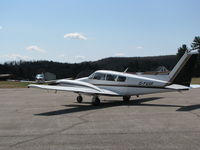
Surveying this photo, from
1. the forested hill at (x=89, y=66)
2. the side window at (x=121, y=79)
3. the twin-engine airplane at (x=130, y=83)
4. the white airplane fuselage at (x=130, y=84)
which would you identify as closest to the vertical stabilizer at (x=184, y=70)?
the twin-engine airplane at (x=130, y=83)

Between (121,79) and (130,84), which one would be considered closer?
(130,84)

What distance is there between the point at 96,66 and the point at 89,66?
2.64 metres

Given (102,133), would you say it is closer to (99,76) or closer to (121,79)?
(121,79)

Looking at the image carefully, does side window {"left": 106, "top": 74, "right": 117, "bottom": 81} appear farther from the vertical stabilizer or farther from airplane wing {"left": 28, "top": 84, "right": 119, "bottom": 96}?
the vertical stabilizer

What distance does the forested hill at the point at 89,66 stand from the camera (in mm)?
89475

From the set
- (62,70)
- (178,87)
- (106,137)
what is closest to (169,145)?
(106,137)

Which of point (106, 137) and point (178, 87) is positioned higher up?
→ point (178, 87)

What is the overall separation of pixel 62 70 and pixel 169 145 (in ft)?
330

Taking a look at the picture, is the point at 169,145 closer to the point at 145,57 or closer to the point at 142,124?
the point at 142,124

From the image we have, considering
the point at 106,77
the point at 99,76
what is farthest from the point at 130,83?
the point at 99,76

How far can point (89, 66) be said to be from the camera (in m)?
91.4

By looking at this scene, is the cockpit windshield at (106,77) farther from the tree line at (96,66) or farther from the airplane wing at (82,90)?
the tree line at (96,66)

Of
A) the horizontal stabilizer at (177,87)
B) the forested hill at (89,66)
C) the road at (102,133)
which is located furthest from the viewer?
the forested hill at (89,66)

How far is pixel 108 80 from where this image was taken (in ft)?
56.4
